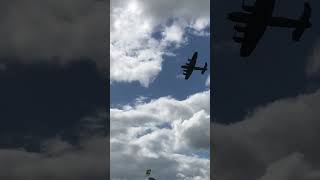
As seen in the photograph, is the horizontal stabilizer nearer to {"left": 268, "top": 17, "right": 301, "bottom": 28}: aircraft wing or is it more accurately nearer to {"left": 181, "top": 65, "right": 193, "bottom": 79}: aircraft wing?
{"left": 268, "top": 17, "right": 301, "bottom": 28}: aircraft wing

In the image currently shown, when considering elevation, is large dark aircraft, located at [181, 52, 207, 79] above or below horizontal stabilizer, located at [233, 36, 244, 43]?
above

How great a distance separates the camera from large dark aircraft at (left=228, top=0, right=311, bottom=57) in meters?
68.0

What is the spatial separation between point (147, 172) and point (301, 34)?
4105 centimetres

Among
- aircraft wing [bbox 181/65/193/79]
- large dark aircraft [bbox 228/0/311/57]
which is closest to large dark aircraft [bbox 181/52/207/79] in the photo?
aircraft wing [bbox 181/65/193/79]

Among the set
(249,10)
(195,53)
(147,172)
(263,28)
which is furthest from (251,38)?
(195,53)

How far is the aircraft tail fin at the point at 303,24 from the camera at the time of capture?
7775 centimetres

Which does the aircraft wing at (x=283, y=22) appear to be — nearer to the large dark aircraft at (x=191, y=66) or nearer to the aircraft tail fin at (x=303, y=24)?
the aircraft tail fin at (x=303, y=24)

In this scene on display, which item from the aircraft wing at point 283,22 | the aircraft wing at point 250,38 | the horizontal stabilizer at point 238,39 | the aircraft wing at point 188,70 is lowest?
the horizontal stabilizer at point 238,39

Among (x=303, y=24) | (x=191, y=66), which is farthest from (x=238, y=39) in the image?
(x=191, y=66)

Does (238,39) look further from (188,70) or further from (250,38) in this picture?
(188,70)

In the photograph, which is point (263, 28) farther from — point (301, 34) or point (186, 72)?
point (186, 72)

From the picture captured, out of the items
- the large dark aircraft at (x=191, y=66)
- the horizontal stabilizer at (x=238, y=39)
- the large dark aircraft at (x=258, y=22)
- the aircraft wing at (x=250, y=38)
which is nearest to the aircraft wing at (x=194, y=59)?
the large dark aircraft at (x=191, y=66)

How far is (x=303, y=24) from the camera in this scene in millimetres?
77875

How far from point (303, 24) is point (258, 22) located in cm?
1041
